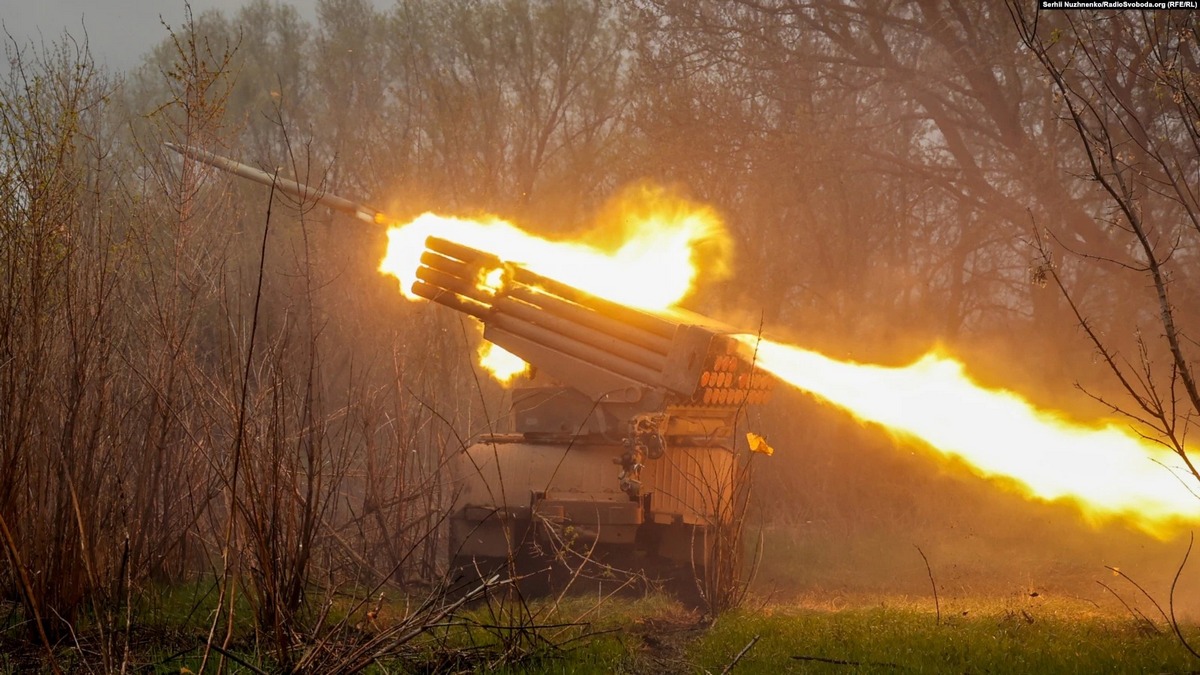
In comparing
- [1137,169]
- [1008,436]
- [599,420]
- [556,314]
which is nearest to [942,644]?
[1008,436]

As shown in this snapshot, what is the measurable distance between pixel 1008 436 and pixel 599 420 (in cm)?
A: 440

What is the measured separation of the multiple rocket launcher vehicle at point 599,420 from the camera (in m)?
11.6

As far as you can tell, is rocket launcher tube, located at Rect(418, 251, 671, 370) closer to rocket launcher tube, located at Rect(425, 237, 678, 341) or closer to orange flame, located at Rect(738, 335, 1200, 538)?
rocket launcher tube, located at Rect(425, 237, 678, 341)

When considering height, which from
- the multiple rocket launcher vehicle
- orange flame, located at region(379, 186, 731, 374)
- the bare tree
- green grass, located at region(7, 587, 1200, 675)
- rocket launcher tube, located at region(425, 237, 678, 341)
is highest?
the bare tree

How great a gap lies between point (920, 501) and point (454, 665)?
1598cm

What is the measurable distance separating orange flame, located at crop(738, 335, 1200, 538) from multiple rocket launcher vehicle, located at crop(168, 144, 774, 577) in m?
0.91

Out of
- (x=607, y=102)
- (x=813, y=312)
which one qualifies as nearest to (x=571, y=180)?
(x=607, y=102)

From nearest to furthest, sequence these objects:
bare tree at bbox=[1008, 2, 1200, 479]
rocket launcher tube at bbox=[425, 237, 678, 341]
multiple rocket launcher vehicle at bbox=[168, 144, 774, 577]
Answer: multiple rocket launcher vehicle at bbox=[168, 144, 774, 577] → rocket launcher tube at bbox=[425, 237, 678, 341] → bare tree at bbox=[1008, 2, 1200, 479]

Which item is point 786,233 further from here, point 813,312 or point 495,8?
point 495,8

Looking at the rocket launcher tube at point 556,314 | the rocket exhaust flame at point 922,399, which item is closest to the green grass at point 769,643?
the rocket exhaust flame at point 922,399

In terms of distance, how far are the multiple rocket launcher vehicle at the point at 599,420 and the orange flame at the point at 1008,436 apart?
0.91m

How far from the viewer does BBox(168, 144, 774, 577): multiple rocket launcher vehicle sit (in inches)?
456

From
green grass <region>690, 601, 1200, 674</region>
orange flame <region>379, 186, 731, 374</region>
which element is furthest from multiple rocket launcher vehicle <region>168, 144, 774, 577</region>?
green grass <region>690, 601, 1200, 674</region>

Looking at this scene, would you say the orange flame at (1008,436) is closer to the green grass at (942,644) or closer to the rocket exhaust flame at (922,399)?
the rocket exhaust flame at (922,399)
